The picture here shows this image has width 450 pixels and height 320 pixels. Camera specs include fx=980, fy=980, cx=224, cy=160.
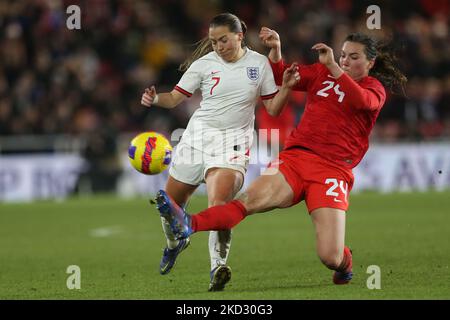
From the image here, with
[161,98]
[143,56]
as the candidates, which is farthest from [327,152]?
[143,56]

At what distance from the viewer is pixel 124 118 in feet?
64.3

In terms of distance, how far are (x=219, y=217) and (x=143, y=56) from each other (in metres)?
14.2

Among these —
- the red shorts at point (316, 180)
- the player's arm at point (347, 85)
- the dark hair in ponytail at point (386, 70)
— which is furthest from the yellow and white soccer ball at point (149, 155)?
the dark hair in ponytail at point (386, 70)

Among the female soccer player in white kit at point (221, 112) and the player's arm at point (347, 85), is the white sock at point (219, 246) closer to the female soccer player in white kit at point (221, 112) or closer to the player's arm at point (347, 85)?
the female soccer player in white kit at point (221, 112)

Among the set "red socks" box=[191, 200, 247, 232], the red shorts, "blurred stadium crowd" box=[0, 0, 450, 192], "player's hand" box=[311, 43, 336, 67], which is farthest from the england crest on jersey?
"blurred stadium crowd" box=[0, 0, 450, 192]

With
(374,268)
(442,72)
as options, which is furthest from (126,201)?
(374,268)

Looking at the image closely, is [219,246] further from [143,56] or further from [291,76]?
[143,56]

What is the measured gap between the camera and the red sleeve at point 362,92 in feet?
22.5

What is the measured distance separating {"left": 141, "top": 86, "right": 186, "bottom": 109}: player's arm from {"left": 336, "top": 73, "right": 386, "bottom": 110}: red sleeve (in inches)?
54.8

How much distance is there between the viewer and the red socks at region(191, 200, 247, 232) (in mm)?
6727

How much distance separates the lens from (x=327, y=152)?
7.33m

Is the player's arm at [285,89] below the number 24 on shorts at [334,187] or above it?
above

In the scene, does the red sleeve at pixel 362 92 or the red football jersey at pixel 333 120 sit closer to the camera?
the red sleeve at pixel 362 92
